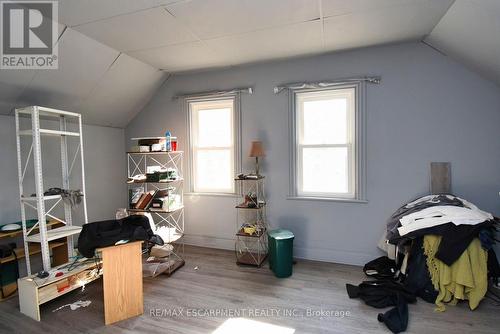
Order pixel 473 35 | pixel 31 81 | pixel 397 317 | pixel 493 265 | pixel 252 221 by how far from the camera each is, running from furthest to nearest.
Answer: pixel 252 221
pixel 31 81
pixel 493 265
pixel 473 35
pixel 397 317

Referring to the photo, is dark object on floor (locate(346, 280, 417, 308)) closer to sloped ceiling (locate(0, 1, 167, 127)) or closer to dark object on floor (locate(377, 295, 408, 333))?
dark object on floor (locate(377, 295, 408, 333))

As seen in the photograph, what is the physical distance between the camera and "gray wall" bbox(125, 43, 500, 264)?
2.81 m

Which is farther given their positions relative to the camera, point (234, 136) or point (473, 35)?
point (234, 136)

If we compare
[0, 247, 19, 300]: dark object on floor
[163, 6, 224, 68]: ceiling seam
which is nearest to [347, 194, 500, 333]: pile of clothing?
[163, 6, 224, 68]: ceiling seam

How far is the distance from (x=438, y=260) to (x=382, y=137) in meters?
1.41

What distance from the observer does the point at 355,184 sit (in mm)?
3254

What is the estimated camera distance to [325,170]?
345cm

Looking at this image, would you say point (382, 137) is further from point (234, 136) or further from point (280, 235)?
point (234, 136)

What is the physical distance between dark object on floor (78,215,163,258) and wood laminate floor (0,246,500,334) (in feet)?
1.87

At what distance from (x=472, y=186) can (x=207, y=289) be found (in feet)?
10.0

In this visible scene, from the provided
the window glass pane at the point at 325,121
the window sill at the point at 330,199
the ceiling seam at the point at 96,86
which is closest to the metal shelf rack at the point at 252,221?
the window sill at the point at 330,199

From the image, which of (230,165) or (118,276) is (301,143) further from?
(118,276)

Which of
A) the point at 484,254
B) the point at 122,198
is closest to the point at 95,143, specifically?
the point at 122,198

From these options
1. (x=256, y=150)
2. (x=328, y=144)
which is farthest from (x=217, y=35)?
(x=328, y=144)
